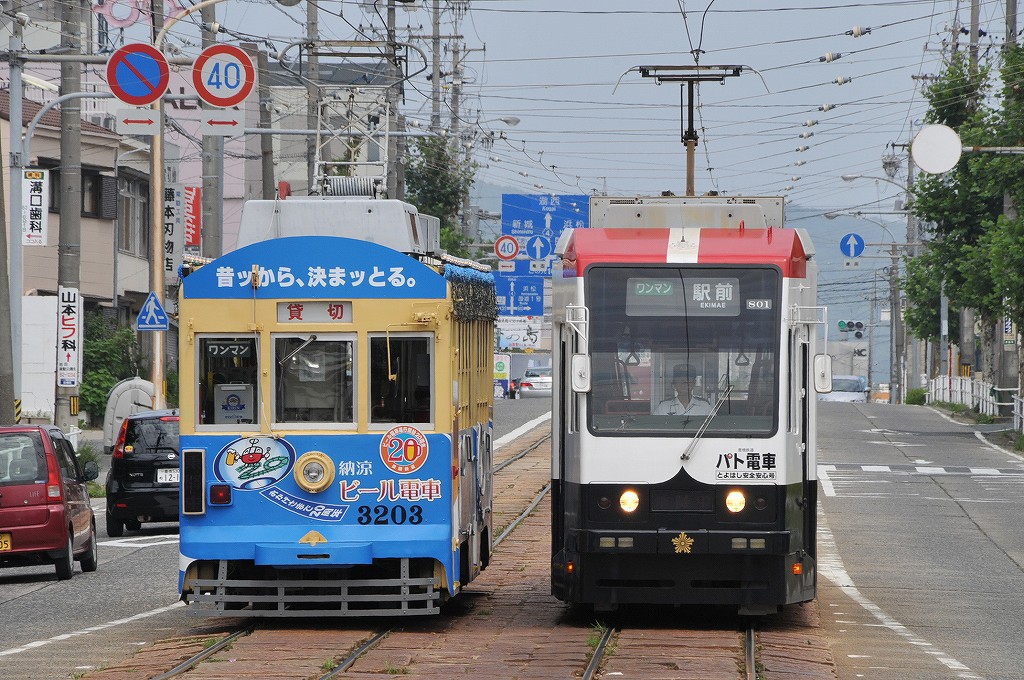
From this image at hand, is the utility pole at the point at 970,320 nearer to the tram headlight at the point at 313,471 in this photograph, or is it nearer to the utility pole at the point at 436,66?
the utility pole at the point at 436,66

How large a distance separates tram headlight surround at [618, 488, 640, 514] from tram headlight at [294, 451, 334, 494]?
2.07m

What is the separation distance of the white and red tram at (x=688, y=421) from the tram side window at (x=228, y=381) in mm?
2248

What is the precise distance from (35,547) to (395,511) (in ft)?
19.3

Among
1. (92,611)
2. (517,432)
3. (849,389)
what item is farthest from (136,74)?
(849,389)

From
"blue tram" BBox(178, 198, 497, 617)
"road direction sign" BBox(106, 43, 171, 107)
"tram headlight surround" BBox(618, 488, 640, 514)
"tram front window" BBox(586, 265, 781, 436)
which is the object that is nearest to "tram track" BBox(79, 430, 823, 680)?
"blue tram" BBox(178, 198, 497, 617)

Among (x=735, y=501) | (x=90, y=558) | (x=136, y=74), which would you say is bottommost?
(x=90, y=558)

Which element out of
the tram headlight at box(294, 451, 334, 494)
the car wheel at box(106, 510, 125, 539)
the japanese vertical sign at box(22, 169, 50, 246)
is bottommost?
the car wheel at box(106, 510, 125, 539)

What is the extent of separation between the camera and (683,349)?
1212cm

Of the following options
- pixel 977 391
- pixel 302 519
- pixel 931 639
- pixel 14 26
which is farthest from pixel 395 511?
pixel 977 391

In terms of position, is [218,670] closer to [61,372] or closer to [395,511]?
[395,511]

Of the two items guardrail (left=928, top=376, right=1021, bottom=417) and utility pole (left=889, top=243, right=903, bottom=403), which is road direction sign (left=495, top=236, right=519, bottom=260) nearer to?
guardrail (left=928, top=376, right=1021, bottom=417)

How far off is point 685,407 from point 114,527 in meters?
12.2

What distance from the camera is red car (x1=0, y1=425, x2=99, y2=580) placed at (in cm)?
1636

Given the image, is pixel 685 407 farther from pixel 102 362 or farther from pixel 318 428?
pixel 102 362
